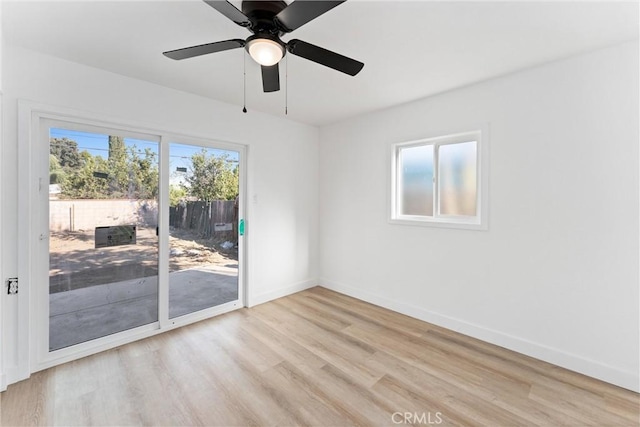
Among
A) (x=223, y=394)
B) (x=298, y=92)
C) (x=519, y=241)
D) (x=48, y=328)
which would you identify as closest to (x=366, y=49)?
(x=298, y=92)

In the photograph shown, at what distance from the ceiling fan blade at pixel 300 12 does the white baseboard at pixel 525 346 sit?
3032 mm

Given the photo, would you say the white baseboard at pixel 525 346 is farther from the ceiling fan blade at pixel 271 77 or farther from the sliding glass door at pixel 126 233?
the ceiling fan blade at pixel 271 77

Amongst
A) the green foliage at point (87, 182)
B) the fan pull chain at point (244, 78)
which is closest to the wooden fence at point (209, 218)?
the green foliage at point (87, 182)

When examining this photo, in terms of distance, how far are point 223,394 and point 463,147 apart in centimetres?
320

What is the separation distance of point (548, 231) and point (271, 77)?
8.59ft

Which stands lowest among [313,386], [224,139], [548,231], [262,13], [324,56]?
[313,386]

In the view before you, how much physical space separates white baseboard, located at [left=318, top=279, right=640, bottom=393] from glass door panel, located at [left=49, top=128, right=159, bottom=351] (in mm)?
2785

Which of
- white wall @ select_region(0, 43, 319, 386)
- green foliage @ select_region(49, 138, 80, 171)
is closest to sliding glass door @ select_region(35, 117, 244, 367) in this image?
green foliage @ select_region(49, 138, 80, 171)

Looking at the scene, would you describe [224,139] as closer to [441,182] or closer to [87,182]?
[87,182]

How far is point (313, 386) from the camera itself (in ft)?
6.79

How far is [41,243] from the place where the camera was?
7.38 feet

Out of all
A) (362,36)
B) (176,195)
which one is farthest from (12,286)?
(362,36)

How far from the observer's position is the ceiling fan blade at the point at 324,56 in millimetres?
1607

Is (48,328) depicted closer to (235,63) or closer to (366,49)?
(235,63)
